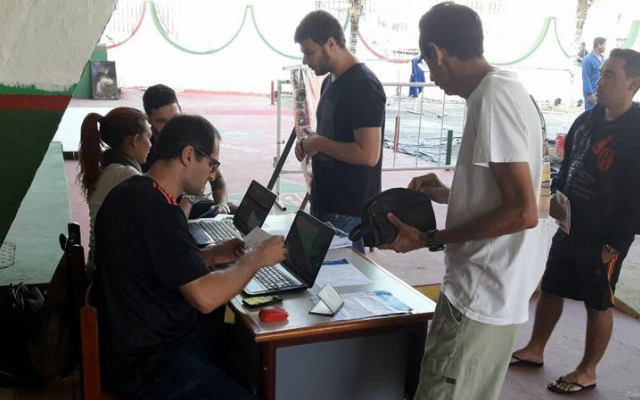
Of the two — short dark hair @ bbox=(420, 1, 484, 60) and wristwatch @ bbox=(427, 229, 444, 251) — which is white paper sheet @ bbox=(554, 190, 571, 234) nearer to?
wristwatch @ bbox=(427, 229, 444, 251)

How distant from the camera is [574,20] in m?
15.5

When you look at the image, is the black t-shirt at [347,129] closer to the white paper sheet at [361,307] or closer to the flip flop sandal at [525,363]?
the white paper sheet at [361,307]

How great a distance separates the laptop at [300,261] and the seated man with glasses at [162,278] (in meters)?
0.17

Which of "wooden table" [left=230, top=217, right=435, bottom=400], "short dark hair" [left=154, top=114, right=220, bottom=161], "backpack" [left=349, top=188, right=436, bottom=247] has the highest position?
"short dark hair" [left=154, top=114, right=220, bottom=161]

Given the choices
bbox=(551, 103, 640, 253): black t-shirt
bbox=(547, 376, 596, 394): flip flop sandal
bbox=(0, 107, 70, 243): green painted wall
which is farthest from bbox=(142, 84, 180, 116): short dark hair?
bbox=(547, 376, 596, 394): flip flop sandal

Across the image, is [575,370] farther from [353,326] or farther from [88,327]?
[88,327]

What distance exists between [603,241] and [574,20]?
14630 millimetres

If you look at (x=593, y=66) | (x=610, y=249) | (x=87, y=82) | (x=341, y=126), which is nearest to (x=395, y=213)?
(x=341, y=126)

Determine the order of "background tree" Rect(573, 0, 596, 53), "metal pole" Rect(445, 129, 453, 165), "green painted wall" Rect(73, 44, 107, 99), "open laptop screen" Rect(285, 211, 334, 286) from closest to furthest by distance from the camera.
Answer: "open laptop screen" Rect(285, 211, 334, 286)
"metal pole" Rect(445, 129, 453, 165)
"green painted wall" Rect(73, 44, 107, 99)
"background tree" Rect(573, 0, 596, 53)

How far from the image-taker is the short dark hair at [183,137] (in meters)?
1.81

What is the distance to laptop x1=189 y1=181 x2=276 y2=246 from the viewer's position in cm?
252

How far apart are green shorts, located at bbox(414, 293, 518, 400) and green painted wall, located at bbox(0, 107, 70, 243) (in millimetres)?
1535

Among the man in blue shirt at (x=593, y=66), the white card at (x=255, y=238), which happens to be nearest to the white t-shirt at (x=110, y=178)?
the white card at (x=255, y=238)

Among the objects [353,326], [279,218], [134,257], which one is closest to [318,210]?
[279,218]
